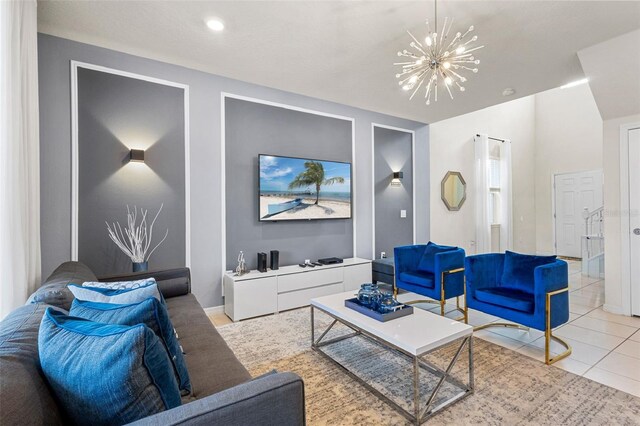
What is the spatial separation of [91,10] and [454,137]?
19.7 ft

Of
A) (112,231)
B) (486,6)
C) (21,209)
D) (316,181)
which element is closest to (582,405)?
(486,6)

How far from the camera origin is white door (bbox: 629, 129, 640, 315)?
345 centimetres

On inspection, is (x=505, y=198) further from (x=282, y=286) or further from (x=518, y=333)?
(x=282, y=286)

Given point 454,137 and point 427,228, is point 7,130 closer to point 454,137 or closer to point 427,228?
point 427,228

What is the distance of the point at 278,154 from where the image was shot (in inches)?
162

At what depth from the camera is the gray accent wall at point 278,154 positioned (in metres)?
3.80

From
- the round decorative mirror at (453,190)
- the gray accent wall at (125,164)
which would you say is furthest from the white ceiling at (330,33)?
the round decorative mirror at (453,190)

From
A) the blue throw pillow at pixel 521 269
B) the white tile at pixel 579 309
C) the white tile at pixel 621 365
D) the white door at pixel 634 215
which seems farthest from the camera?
the white tile at pixel 579 309

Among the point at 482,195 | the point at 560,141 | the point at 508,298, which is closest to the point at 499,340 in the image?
the point at 508,298

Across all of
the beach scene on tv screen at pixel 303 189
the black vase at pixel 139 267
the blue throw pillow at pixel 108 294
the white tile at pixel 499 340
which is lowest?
the white tile at pixel 499 340

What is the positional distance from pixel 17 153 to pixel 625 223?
18.5ft

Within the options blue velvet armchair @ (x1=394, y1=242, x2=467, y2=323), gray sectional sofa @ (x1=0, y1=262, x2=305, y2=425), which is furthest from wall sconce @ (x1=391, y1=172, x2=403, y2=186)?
gray sectional sofa @ (x1=0, y1=262, x2=305, y2=425)

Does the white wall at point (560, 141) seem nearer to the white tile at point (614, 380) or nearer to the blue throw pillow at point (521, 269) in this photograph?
the blue throw pillow at point (521, 269)

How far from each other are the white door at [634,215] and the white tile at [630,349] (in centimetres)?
93
